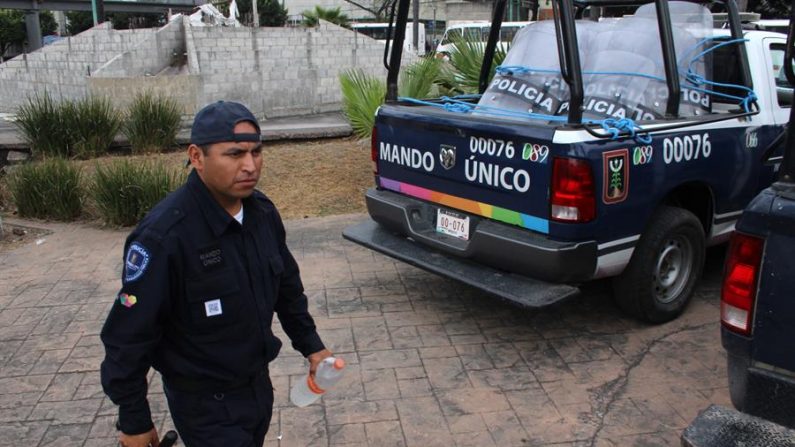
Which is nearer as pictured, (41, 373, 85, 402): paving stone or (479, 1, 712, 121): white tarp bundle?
(41, 373, 85, 402): paving stone

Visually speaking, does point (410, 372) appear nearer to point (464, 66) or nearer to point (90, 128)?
point (464, 66)

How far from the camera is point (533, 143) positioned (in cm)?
391

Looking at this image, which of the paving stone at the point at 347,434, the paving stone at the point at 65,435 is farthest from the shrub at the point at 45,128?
the paving stone at the point at 347,434

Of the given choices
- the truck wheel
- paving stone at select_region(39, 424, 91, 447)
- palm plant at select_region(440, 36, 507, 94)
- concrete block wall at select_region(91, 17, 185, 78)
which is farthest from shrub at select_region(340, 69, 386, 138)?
concrete block wall at select_region(91, 17, 185, 78)

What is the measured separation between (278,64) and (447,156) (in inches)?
503

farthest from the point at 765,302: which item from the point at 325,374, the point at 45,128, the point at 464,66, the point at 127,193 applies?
the point at 45,128

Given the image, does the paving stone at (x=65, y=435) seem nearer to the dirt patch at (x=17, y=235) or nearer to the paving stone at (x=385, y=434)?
the paving stone at (x=385, y=434)

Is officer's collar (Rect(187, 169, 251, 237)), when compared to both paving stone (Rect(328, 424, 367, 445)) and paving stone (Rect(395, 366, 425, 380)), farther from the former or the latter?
paving stone (Rect(395, 366, 425, 380))

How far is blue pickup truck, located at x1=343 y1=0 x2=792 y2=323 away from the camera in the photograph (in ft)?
12.8

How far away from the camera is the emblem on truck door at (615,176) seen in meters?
3.86

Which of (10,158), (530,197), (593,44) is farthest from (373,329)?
(10,158)

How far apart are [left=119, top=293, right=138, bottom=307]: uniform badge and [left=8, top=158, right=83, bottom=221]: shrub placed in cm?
595

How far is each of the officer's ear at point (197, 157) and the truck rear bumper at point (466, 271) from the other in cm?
220

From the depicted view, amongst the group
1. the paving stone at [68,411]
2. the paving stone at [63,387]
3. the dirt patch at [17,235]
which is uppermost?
the paving stone at [63,387]
